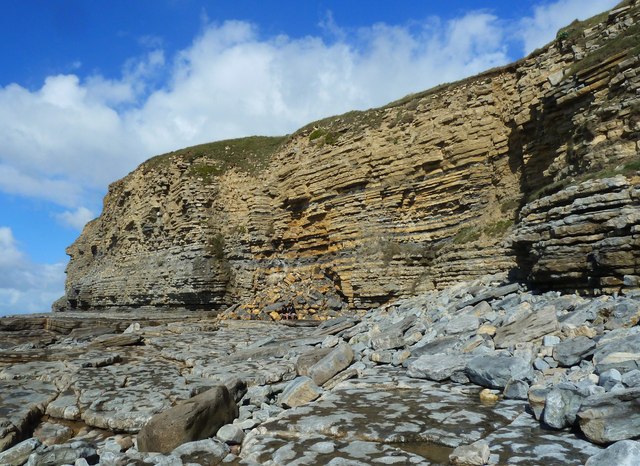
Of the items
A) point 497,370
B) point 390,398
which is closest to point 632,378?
point 497,370

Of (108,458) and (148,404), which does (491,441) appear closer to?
(108,458)

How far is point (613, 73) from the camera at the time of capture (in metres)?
13.1

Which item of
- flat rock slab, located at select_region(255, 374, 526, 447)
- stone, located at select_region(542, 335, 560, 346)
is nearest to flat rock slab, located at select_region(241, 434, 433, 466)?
flat rock slab, located at select_region(255, 374, 526, 447)

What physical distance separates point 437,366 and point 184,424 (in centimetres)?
355

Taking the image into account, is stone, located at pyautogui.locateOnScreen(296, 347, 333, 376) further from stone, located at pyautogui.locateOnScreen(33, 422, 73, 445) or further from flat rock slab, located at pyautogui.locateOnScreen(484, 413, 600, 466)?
flat rock slab, located at pyautogui.locateOnScreen(484, 413, 600, 466)

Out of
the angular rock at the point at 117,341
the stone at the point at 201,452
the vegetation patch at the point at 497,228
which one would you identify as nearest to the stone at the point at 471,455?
the stone at the point at 201,452

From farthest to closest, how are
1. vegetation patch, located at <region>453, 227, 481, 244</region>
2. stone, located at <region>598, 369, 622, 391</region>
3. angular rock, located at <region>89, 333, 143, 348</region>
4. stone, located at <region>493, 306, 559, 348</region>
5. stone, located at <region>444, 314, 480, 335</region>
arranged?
vegetation patch, located at <region>453, 227, 481, 244</region> → angular rock, located at <region>89, 333, 143, 348</region> → stone, located at <region>444, 314, 480, 335</region> → stone, located at <region>493, 306, 559, 348</region> → stone, located at <region>598, 369, 622, 391</region>

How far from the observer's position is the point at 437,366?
6.63 m

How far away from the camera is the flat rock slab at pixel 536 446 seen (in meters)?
3.56

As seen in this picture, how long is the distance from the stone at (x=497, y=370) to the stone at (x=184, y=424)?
338 centimetres

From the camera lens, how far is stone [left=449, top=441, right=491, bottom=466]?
3686 millimetres

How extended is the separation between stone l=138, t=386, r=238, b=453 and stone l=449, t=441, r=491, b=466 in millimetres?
3114

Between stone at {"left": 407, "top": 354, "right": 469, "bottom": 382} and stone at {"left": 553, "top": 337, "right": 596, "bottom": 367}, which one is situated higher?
stone at {"left": 553, "top": 337, "right": 596, "bottom": 367}

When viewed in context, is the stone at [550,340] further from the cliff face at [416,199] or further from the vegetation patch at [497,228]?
the vegetation patch at [497,228]
